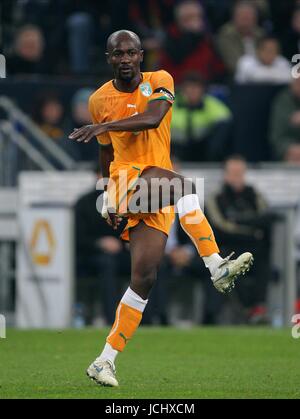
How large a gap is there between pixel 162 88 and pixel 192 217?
0.90 metres

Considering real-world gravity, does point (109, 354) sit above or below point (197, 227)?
below

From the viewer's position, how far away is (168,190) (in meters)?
8.70

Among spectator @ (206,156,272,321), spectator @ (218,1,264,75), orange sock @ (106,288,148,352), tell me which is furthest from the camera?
spectator @ (218,1,264,75)

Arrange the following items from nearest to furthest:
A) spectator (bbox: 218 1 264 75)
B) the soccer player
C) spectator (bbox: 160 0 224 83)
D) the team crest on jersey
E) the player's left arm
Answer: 1. the player's left arm
2. the soccer player
3. the team crest on jersey
4. spectator (bbox: 160 0 224 83)
5. spectator (bbox: 218 1 264 75)

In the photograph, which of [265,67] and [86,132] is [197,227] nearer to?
[86,132]

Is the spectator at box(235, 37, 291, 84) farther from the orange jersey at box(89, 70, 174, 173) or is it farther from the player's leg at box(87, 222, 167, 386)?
the player's leg at box(87, 222, 167, 386)

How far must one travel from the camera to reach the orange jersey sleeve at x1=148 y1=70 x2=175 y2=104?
8680 mm

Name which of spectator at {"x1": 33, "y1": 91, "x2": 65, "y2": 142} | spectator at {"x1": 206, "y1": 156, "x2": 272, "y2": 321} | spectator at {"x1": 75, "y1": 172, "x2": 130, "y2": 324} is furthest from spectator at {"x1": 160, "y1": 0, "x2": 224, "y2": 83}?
spectator at {"x1": 75, "y1": 172, "x2": 130, "y2": 324}

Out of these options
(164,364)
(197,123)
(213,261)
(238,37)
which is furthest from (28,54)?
(213,261)

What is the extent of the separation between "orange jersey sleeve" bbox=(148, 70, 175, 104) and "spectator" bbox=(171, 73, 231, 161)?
22.3 ft

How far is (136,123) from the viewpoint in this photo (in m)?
8.44

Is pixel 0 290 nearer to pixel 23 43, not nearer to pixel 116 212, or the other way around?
pixel 23 43

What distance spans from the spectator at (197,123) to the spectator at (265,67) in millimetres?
1134

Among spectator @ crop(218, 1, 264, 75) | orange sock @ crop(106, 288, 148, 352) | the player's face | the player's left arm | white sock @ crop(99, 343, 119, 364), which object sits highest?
spectator @ crop(218, 1, 264, 75)
